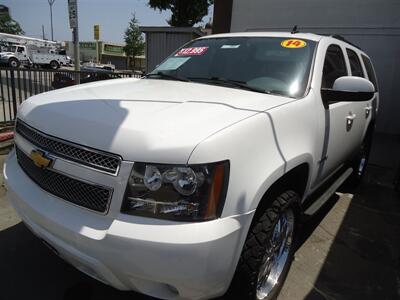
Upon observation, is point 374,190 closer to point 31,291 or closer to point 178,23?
point 31,291

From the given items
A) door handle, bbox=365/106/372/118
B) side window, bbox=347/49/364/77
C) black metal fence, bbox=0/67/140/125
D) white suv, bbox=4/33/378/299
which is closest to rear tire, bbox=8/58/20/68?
black metal fence, bbox=0/67/140/125

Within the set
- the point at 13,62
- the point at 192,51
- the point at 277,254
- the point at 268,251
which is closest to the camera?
the point at 268,251

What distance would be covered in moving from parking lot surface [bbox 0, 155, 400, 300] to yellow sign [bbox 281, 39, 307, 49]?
1.84 m

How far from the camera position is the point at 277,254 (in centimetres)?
256

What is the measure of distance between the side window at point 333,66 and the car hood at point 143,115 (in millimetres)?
817

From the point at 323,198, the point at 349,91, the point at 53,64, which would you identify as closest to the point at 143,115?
the point at 349,91

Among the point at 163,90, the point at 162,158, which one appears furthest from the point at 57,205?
the point at 163,90

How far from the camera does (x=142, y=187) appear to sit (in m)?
1.72

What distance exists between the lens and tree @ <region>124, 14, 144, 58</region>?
5212 cm

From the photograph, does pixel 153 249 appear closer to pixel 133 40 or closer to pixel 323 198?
pixel 323 198

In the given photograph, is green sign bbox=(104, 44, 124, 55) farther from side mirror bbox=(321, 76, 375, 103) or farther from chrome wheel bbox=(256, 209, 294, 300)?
chrome wheel bbox=(256, 209, 294, 300)

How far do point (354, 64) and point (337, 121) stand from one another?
4.39ft

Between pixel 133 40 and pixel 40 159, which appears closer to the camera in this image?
pixel 40 159

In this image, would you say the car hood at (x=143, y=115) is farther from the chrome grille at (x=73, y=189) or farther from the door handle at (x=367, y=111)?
the door handle at (x=367, y=111)
